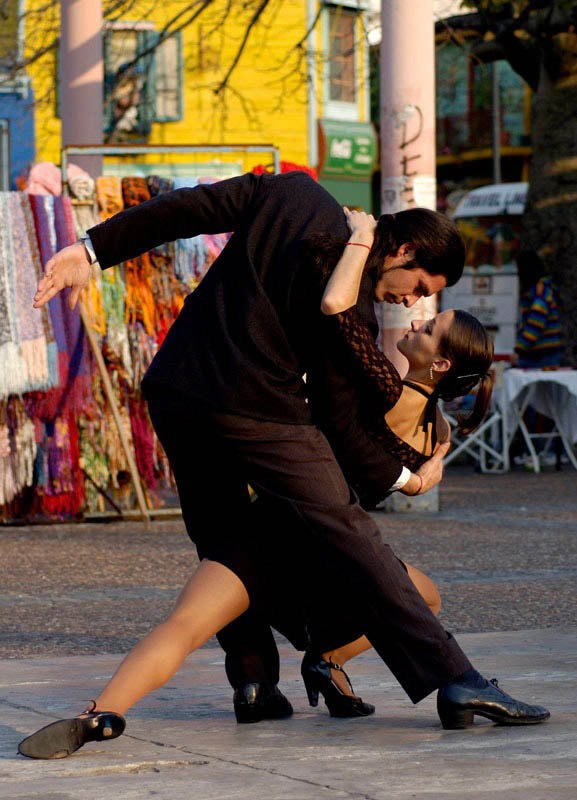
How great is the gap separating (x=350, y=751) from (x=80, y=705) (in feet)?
3.38

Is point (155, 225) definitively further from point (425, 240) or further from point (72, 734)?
point (72, 734)

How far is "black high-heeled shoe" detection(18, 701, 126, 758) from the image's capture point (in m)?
4.34

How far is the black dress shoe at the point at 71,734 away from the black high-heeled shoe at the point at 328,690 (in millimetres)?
775

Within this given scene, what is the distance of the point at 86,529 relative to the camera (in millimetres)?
11336

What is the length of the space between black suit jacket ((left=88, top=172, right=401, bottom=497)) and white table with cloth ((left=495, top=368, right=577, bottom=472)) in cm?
1165

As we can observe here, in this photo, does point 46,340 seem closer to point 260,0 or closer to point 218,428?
point 218,428

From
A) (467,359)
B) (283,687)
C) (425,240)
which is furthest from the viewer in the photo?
(283,687)

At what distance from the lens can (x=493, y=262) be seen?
30.0m

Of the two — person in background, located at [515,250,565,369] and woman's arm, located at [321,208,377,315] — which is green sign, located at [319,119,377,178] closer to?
person in background, located at [515,250,565,369]

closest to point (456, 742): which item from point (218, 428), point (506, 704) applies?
point (506, 704)

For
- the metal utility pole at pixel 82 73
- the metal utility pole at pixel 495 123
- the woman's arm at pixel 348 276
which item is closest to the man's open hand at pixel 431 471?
the woman's arm at pixel 348 276

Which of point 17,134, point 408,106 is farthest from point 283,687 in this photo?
point 17,134

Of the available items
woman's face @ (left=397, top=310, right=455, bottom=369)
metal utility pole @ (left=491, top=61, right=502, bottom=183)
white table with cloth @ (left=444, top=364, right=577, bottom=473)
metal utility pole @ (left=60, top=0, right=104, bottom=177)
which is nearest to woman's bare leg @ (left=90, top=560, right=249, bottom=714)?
woman's face @ (left=397, top=310, right=455, bottom=369)

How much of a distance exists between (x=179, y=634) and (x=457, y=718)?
0.76 m
